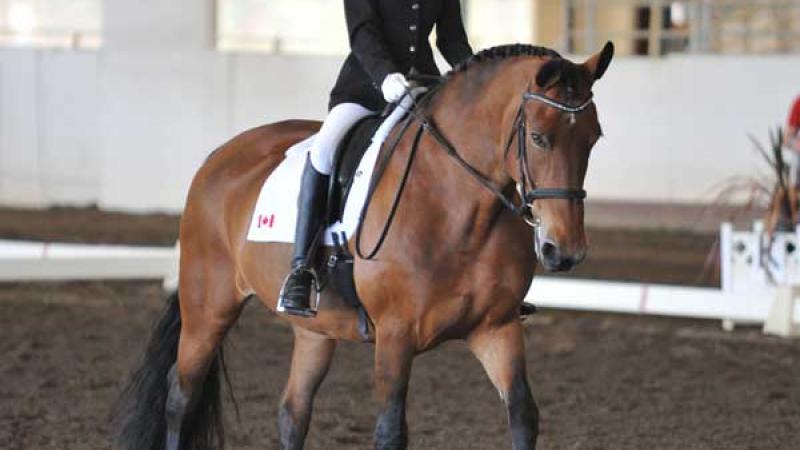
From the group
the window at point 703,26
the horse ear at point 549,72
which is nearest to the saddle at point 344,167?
the horse ear at point 549,72

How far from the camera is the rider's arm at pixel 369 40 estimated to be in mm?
4824

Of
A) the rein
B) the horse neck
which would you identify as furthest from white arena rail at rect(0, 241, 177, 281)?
the horse neck

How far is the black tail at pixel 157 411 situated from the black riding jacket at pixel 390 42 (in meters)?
1.25

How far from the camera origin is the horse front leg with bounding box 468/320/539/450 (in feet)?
14.8

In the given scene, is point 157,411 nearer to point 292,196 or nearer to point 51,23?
point 292,196

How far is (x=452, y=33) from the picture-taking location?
5.20m

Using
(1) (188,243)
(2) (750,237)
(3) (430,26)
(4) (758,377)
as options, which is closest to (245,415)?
(1) (188,243)

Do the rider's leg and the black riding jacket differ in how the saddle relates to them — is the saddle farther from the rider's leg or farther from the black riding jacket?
the black riding jacket

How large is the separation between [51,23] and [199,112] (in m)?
3.51

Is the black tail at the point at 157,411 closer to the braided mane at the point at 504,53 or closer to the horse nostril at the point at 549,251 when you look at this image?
the braided mane at the point at 504,53

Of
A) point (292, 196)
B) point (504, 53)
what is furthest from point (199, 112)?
point (504, 53)

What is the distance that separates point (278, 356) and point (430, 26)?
342 cm

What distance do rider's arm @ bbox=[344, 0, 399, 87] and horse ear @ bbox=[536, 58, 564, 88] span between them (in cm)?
79

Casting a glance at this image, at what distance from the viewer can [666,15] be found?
16.8m
